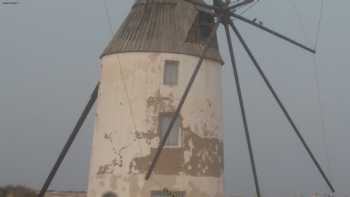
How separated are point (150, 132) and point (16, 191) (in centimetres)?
580

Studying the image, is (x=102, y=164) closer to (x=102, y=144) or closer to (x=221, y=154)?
(x=102, y=144)

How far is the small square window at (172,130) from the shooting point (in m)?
19.2

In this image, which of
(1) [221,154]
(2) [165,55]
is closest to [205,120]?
(1) [221,154]

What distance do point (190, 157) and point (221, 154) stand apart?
5.60 ft

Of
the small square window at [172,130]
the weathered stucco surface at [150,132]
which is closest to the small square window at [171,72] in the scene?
the weathered stucco surface at [150,132]

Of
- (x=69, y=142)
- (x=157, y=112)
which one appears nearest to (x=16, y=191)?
(x=69, y=142)

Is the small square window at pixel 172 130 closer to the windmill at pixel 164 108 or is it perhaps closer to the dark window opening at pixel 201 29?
the windmill at pixel 164 108

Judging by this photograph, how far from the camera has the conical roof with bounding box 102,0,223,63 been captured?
19844 mm

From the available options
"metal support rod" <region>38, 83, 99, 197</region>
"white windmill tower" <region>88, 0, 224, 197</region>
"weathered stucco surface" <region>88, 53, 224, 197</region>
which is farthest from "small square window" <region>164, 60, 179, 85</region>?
"metal support rod" <region>38, 83, 99, 197</region>

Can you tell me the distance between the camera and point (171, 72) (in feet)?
64.7

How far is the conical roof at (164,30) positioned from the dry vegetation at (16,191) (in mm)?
6119

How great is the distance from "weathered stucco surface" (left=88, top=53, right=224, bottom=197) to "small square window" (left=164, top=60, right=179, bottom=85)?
18 centimetres

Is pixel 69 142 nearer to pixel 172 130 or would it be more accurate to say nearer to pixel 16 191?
pixel 16 191

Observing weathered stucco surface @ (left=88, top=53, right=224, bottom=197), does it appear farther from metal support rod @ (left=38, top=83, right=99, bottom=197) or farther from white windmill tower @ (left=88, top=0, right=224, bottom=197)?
metal support rod @ (left=38, top=83, right=99, bottom=197)
